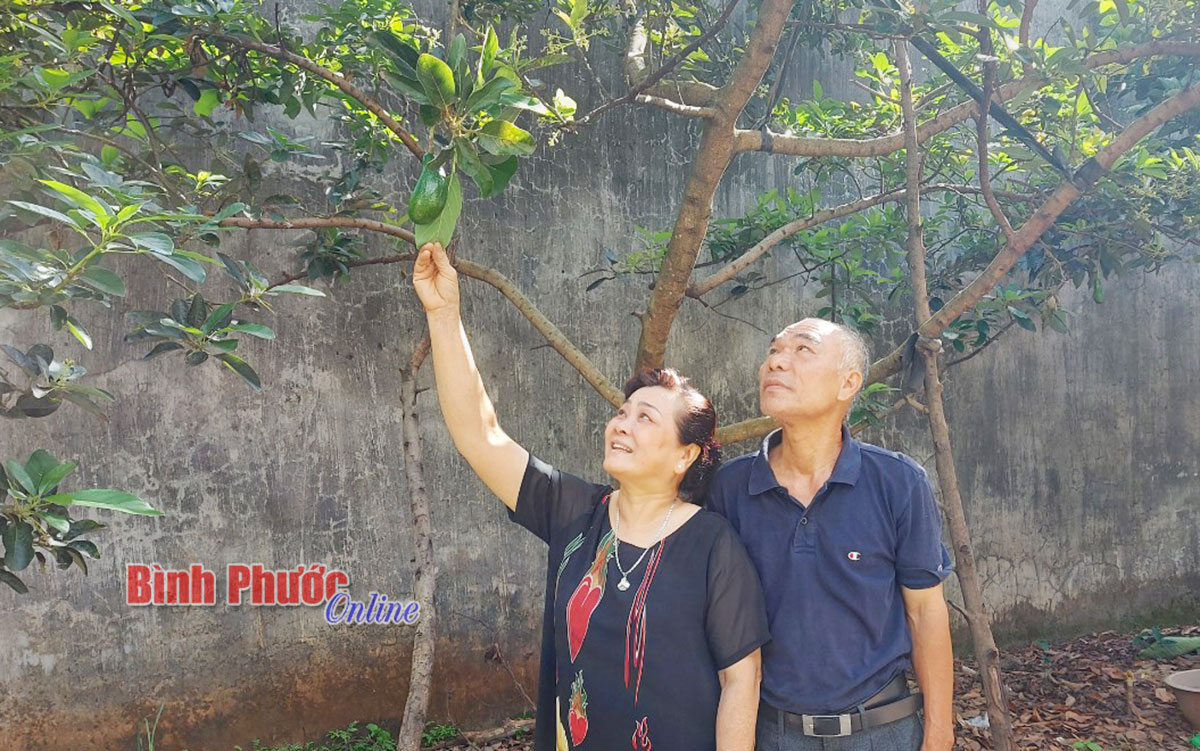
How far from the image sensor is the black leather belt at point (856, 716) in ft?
5.91

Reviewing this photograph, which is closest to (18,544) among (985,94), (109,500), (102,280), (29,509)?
(29,509)

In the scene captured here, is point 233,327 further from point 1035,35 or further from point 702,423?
point 1035,35

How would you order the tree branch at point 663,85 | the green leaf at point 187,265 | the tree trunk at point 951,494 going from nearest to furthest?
1. the green leaf at point 187,265
2. the tree trunk at point 951,494
3. the tree branch at point 663,85

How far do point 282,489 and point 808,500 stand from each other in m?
2.22

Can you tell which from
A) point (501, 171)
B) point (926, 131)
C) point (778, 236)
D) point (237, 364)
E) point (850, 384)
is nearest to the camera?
point (501, 171)

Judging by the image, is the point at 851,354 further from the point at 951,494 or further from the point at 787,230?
the point at 787,230

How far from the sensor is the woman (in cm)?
173

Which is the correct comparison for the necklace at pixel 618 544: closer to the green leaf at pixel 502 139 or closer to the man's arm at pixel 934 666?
the man's arm at pixel 934 666

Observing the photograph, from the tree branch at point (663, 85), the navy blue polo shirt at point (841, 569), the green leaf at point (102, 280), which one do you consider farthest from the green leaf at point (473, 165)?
the tree branch at point (663, 85)

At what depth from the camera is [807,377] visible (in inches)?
75.8

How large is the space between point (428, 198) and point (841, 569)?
1.05 metres

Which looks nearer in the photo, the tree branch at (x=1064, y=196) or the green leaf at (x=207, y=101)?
the tree branch at (x=1064, y=196)

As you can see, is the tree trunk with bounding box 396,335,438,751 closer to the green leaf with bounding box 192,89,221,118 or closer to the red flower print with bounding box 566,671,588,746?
the green leaf with bounding box 192,89,221,118

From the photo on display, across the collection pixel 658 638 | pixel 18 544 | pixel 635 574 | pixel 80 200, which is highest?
pixel 80 200
